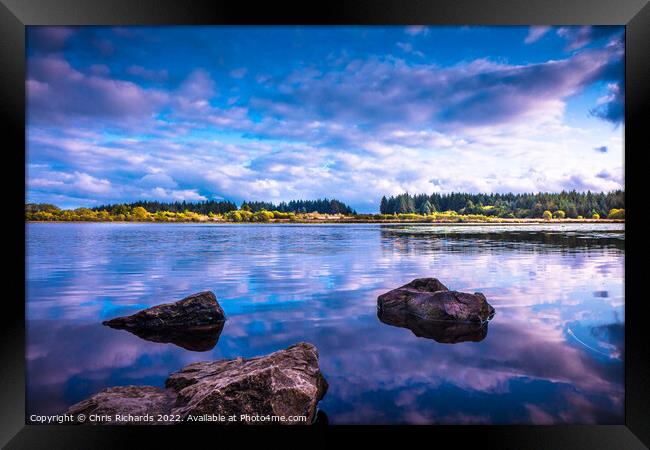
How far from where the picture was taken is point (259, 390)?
3100 mm

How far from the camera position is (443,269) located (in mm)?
10758

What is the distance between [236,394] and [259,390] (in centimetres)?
21

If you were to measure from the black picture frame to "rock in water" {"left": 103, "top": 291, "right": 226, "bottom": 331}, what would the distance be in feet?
7.68

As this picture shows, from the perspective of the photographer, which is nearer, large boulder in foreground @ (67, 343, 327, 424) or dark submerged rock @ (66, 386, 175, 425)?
large boulder in foreground @ (67, 343, 327, 424)

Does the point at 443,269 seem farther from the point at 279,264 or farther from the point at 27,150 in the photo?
the point at 27,150

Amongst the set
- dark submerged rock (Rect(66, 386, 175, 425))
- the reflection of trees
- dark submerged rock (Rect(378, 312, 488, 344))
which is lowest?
dark submerged rock (Rect(66, 386, 175, 425))

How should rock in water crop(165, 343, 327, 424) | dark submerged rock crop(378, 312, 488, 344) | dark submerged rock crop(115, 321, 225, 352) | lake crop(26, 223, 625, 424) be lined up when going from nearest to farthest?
rock in water crop(165, 343, 327, 424)
lake crop(26, 223, 625, 424)
dark submerged rock crop(115, 321, 225, 352)
dark submerged rock crop(378, 312, 488, 344)

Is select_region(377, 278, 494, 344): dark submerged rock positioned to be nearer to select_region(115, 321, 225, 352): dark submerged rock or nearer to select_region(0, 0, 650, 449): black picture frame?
select_region(0, 0, 650, 449): black picture frame

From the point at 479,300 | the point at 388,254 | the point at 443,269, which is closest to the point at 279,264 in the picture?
the point at 388,254

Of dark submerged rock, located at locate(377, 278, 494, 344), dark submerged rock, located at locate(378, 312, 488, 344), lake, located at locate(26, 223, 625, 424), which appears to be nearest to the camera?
lake, located at locate(26, 223, 625, 424)

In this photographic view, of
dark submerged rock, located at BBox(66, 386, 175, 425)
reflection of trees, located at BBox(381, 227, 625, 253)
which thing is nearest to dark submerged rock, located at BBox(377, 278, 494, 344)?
dark submerged rock, located at BBox(66, 386, 175, 425)

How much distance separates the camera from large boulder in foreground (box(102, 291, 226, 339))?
560cm

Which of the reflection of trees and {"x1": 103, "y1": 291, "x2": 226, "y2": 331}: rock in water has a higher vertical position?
the reflection of trees
